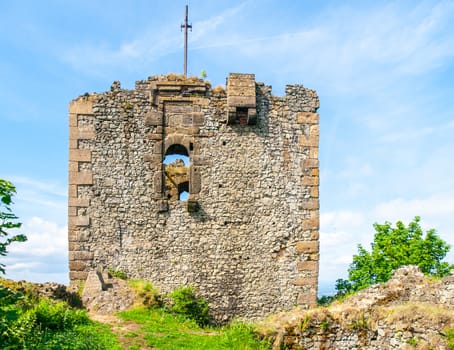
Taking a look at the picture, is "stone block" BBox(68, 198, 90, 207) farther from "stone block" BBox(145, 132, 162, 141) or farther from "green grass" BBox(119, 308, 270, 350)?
"green grass" BBox(119, 308, 270, 350)

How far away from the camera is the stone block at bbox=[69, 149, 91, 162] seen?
15070 mm

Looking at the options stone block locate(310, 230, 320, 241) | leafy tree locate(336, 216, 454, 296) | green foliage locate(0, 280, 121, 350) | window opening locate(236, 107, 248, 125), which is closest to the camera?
green foliage locate(0, 280, 121, 350)

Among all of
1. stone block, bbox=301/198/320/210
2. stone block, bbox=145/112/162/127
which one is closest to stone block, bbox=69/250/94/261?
stone block, bbox=145/112/162/127

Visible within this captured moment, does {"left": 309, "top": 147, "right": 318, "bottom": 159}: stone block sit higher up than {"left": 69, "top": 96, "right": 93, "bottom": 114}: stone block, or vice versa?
{"left": 69, "top": 96, "right": 93, "bottom": 114}: stone block

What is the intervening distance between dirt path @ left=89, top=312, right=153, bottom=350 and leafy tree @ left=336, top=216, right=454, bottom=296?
1269cm

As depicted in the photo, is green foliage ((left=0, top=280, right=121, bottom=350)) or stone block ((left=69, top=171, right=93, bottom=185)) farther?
stone block ((left=69, top=171, right=93, bottom=185))

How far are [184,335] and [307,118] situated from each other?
278 inches

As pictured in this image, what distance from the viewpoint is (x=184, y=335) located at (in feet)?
40.3

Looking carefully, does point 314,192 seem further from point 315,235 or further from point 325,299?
point 325,299

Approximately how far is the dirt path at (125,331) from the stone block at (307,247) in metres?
4.98

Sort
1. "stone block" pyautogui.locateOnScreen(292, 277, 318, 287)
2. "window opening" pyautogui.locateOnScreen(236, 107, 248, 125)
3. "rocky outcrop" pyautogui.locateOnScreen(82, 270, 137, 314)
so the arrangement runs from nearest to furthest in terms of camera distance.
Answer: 1. "rocky outcrop" pyautogui.locateOnScreen(82, 270, 137, 314)
2. "stone block" pyautogui.locateOnScreen(292, 277, 318, 287)
3. "window opening" pyautogui.locateOnScreen(236, 107, 248, 125)

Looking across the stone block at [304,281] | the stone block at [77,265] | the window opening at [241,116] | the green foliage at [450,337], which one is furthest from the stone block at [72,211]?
the green foliage at [450,337]

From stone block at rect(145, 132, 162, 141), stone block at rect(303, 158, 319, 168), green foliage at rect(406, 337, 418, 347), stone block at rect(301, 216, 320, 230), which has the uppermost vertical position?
stone block at rect(145, 132, 162, 141)

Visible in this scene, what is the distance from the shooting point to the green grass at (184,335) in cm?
1155
